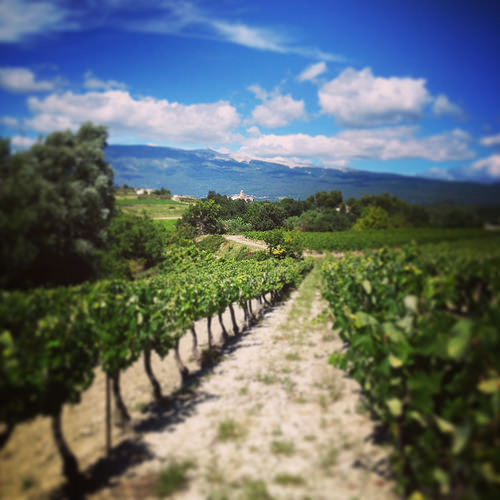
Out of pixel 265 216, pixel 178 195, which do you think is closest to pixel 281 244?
pixel 265 216

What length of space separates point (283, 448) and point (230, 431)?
1155mm

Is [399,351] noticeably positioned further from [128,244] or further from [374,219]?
[128,244]

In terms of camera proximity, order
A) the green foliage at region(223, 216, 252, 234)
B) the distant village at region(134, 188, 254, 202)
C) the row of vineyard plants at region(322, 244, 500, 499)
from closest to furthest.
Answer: the row of vineyard plants at region(322, 244, 500, 499) < the distant village at region(134, 188, 254, 202) < the green foliage at region(223, 216, 252, 234)

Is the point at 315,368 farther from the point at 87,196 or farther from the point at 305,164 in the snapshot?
the point at 305,164

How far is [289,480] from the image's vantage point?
4.32m

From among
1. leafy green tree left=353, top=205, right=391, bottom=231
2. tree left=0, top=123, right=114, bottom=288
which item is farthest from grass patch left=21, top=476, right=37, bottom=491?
leafy green tree left=353, top=205, right=391, bottom=231

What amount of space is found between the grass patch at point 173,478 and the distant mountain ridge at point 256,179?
4987mm

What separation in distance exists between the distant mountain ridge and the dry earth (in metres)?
4.36

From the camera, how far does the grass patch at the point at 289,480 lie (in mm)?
4266

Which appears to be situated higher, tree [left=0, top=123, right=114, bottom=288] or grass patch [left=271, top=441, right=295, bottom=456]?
tree [left=0, top=123, right=114, bottom=288]

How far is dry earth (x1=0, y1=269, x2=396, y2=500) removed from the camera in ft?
13.6

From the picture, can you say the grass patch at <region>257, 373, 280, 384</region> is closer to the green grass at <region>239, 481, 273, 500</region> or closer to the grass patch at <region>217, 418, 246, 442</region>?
the grass patch at <region>217, 418, 246, 442</region>

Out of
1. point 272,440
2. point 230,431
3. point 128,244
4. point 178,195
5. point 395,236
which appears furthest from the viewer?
point 178,195

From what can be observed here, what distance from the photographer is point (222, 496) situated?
4.10 metres
